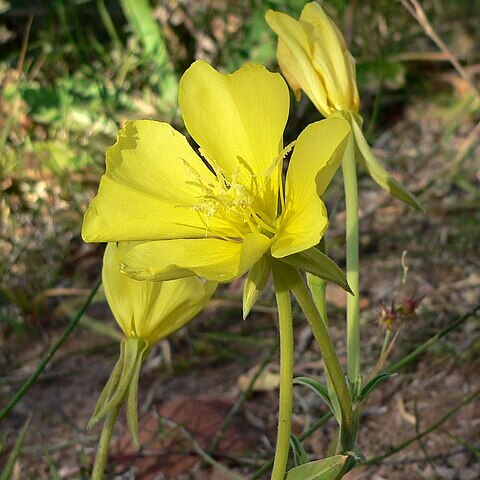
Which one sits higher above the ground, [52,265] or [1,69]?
[1,69]

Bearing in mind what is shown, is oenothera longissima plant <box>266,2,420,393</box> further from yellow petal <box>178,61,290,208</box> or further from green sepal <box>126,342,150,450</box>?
green sepal <box>126,342,150,450</box>

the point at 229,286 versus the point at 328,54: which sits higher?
the point at 328,54

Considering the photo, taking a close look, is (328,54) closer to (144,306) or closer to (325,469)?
(144,306)

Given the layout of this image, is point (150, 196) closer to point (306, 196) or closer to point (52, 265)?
point (306, 196)

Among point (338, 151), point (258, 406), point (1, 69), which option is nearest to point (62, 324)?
point (258, 406)

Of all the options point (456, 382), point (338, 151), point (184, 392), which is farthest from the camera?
point (184, 392)

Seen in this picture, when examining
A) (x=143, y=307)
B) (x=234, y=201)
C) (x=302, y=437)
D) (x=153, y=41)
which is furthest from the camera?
(x=153, y=41)

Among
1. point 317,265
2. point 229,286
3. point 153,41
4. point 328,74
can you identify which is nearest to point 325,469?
point 317,265
